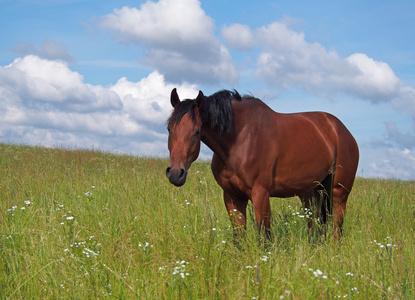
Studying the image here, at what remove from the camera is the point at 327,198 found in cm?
635

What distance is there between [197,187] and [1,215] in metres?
3.74

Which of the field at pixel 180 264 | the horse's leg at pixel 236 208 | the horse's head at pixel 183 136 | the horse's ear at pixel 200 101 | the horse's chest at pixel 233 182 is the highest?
the horse's ear at pixel 200 101

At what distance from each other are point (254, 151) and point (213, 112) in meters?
0.80

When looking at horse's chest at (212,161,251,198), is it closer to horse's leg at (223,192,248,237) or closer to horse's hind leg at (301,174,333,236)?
horse's leg at (223,192,248,237)

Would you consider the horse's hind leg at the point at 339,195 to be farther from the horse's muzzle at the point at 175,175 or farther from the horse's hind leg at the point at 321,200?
the horse's muzzle at the point at 175,175

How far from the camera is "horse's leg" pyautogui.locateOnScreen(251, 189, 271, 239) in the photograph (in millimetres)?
4715

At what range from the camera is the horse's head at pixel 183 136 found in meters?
4.15

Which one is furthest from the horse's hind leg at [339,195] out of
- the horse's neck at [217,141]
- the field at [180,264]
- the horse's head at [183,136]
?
the horse's head at [183,136]

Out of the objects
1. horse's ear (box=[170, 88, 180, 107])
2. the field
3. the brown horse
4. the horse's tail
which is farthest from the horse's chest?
the horse's tail

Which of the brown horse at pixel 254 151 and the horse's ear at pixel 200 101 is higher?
the horse's ear at pixel 200 101

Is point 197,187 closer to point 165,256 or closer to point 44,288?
point 165,256

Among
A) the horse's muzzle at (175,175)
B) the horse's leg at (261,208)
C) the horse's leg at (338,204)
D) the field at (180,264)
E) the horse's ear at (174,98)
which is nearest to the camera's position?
the field at (180,264)

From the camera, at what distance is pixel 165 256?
389 cm

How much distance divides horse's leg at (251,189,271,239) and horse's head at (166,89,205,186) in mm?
953
